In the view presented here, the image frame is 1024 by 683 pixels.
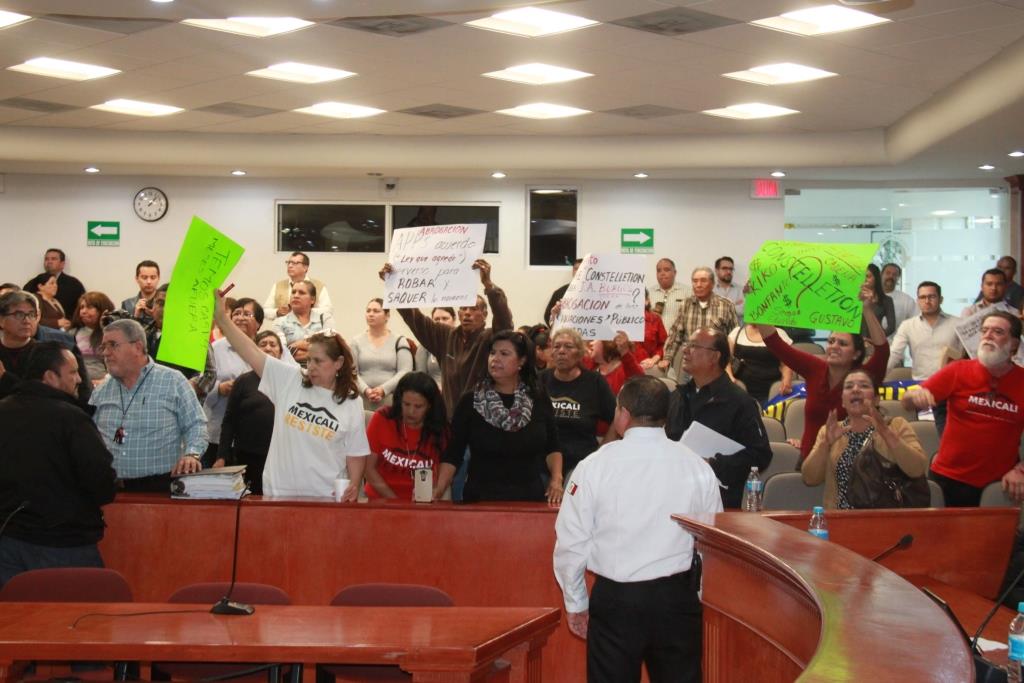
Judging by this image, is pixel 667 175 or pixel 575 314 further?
pixel 667 175

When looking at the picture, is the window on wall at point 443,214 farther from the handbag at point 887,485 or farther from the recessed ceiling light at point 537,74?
the handbag at point 887,485

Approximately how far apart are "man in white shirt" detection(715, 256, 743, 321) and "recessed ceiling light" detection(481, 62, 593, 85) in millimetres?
4404

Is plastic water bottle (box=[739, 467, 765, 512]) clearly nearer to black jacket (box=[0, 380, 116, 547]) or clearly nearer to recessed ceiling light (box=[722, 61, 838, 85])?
black jacket (box=[0, 380, 116, 547])

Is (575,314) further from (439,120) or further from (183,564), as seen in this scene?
Result: (439,120)

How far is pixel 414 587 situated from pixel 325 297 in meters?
8.50

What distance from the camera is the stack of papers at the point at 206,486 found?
18.7 ft

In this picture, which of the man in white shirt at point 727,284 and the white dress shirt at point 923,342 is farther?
the man in white shirt at point 727,284

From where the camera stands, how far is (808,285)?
20.7ft

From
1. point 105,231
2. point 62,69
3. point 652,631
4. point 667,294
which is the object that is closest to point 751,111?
point 667,294

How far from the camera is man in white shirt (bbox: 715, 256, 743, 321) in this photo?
14.2 m

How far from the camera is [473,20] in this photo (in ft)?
28.5

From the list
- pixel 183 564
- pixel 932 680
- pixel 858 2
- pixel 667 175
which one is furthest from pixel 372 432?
pixel 667 175

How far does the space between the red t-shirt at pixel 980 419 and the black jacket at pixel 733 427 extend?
4.45 ft

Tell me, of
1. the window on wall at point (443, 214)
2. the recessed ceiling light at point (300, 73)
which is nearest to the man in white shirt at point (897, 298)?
the window on wall at point (443, 214)
